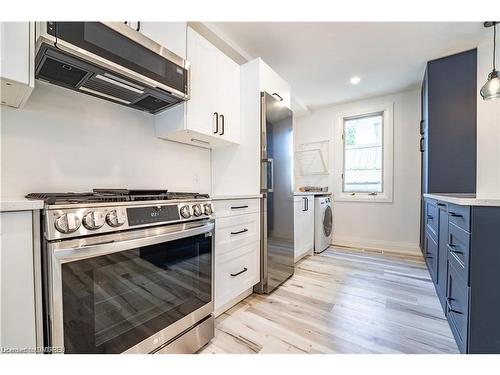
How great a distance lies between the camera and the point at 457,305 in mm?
1351

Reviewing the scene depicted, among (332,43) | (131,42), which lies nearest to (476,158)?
(332,43)

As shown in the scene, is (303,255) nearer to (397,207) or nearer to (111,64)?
(397,207)

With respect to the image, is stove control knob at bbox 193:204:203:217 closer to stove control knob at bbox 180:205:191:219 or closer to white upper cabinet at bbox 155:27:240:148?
stove control knob at bbox 180:205:191:219

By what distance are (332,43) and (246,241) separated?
219 centimetres

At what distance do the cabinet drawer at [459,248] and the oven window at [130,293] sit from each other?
Answer: 56.8 inches

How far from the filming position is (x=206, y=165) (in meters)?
2.21

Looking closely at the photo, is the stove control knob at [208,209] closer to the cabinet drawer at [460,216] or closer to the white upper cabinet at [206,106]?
the white upper cabinet at [206,106]

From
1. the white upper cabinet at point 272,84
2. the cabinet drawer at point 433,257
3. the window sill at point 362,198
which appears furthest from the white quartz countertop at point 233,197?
the window sill at point 362,198

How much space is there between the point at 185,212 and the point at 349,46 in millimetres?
2438

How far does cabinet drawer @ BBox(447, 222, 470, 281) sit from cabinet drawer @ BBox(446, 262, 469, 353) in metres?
0.05
